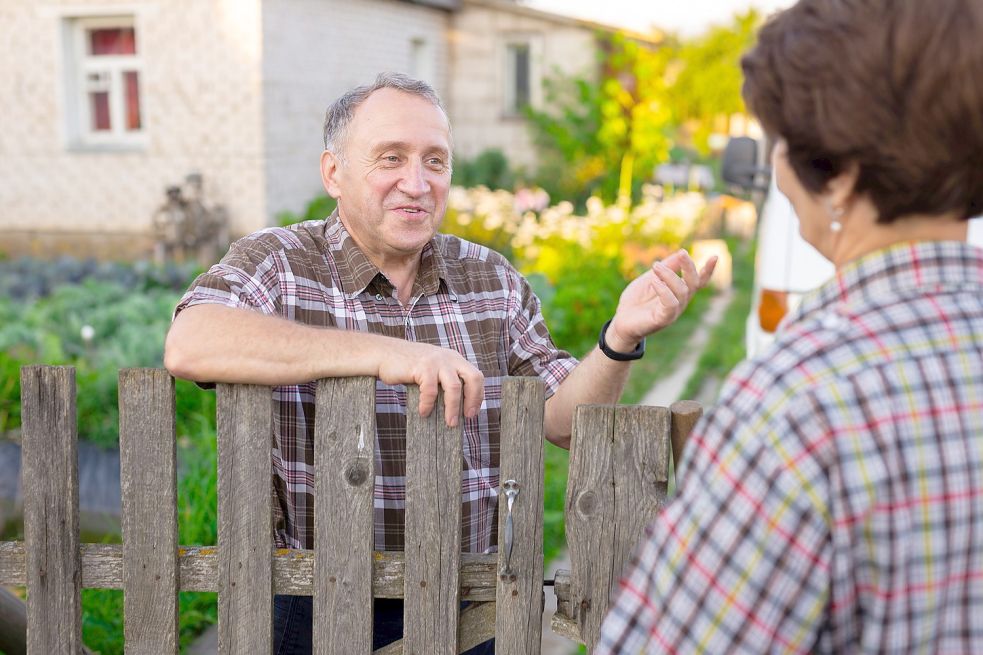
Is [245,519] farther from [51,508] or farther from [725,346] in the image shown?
[725,346]

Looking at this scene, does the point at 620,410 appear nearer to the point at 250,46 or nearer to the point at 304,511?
the point at 304,511

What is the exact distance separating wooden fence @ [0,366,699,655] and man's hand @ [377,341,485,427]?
0.03 metres

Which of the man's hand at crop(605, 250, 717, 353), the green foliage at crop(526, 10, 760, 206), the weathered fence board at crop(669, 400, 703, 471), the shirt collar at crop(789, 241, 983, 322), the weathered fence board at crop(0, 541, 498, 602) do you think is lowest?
the weathered fence board at crop(0, 541, 498, 602)

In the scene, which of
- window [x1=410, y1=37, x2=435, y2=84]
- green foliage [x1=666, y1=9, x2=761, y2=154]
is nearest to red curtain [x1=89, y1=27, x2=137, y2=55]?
window [x1=410, y1=37, x2=435, y2=84]

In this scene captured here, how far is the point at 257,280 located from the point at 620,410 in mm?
717

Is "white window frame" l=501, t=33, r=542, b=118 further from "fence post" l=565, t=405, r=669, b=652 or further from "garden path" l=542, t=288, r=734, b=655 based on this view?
"fence post" l=565, t=405, r=669, b=652

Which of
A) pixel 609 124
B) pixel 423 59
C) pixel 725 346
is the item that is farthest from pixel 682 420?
pixel 423 59

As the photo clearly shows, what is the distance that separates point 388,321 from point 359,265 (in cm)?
13

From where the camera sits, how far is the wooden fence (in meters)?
1.76

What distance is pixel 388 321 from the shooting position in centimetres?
208

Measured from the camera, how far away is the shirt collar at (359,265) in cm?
206

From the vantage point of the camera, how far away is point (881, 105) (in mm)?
1021

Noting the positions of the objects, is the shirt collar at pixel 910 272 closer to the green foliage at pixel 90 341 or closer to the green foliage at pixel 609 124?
the green foliage at pixel 90 341

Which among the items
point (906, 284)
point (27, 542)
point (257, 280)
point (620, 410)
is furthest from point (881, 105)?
point (27, 542)
